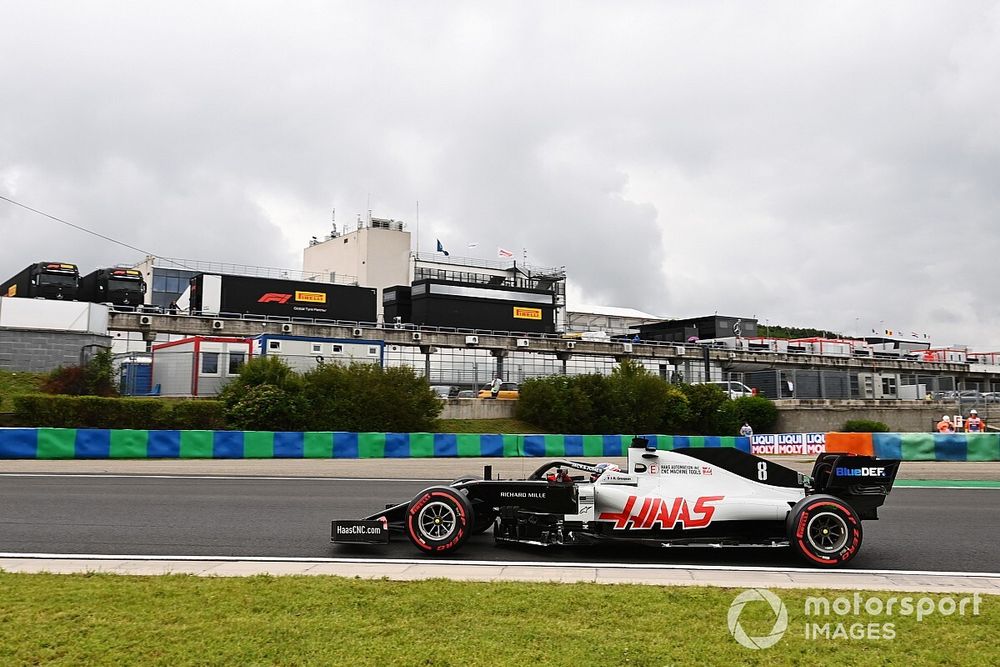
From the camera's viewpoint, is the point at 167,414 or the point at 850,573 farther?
the point at 167,414

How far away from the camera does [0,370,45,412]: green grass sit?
34406mm

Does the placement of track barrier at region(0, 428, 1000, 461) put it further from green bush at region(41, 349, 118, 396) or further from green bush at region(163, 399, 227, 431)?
green bush at region(41, 349, 118, 396)

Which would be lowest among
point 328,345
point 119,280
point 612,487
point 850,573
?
point 850,573

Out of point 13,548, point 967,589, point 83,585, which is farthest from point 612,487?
point 13,548

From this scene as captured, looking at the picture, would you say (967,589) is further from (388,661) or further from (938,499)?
(938,499)

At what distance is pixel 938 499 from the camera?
1543 centimetres

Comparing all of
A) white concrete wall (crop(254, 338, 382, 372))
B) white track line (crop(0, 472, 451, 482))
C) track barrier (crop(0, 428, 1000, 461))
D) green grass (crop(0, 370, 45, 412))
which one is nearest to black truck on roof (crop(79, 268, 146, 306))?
green grass (crop(0, 370, 45, 412))

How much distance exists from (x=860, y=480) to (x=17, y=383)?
125ft

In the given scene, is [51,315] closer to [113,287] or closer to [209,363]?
[113,287]

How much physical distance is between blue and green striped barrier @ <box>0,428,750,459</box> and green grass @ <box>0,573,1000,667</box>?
710 inches

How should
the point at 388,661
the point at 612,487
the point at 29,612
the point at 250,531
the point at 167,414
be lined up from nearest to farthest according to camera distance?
the point at 388,661, the point at 29,612, the point at 612,487, the point at 250,531, the point at 167,414

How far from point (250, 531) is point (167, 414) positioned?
20.8 meters

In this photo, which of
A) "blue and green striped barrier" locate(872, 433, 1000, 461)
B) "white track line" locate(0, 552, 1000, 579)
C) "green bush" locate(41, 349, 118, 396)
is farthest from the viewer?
"green bush" locate(41, 349, 118, 396)

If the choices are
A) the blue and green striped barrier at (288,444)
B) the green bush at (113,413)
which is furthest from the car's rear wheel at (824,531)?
the green bush at (113,413)
